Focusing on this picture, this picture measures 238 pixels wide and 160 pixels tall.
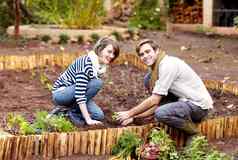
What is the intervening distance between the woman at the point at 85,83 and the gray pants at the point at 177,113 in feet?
2.04

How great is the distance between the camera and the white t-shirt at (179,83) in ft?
18.1

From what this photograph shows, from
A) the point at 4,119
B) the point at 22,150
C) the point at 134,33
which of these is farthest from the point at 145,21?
the point at 22,150

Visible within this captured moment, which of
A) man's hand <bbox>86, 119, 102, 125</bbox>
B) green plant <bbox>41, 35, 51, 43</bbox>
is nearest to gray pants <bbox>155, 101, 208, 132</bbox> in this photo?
man's hand <bbox>86, 119, 102, 125</bbox>

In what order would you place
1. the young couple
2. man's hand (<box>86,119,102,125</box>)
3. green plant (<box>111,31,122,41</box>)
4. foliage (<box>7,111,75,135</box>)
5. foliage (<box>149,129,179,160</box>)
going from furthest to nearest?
1. green plant (<box>111,31,122,41</box>)
2. man's hand (<box>86,119,102,125</box>)
3. the young couple
4. foliage (<box>7,111,75,135</box>)
5. foliage (<box>149,129,179,160</box>)

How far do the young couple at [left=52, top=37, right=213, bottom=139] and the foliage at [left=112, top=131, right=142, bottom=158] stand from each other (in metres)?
0.39

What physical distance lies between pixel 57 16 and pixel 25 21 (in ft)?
2.98

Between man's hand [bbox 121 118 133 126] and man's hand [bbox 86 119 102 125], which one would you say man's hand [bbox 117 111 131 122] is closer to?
man's hand [bbox 121 118 133 126]

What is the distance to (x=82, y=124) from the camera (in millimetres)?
5914

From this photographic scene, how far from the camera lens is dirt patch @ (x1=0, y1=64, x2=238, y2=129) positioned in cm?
684

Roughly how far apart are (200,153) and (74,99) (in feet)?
4.97

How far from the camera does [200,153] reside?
485 centimetres

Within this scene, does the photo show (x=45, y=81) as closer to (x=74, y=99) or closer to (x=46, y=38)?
(x=74, y=99)

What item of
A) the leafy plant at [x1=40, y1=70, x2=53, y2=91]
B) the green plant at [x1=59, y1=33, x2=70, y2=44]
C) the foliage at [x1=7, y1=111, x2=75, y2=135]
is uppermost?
the green plant at [x1=59, y1=33, x2=70, y2=44]

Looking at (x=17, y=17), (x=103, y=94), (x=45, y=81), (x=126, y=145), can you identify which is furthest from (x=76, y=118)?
(x=17, y=17)
